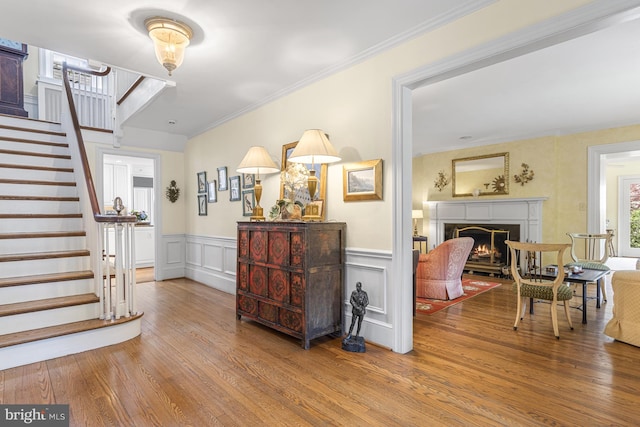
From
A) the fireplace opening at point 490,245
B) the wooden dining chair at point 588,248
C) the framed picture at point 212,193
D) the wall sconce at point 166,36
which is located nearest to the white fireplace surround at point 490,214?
the fireplace opening at point 490,245

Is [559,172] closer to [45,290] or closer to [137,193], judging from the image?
[45,290]

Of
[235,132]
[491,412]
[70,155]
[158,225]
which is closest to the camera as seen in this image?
[491,412]

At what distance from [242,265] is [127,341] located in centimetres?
126

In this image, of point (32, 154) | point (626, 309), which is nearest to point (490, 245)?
point (626, 309)

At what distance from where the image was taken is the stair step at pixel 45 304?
2686mm

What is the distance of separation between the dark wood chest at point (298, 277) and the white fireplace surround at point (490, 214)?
4541mm

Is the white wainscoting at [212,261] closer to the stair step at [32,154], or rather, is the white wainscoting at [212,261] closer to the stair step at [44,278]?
the stair step at [44,278]

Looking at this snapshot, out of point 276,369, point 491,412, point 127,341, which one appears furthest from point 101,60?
point 491,412

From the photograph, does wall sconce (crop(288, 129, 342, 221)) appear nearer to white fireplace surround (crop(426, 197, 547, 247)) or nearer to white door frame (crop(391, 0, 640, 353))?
white door frame (crop(391, 0, 640, 353))

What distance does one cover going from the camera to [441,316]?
3799 millimetres

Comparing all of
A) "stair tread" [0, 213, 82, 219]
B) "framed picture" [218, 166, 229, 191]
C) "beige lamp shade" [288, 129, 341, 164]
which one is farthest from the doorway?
"beige lamp shade" [288, 129, 341, 164]

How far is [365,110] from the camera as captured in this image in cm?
303

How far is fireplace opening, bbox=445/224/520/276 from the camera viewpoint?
6250 millimetres

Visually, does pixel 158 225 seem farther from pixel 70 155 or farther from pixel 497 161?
pixel 497 161
